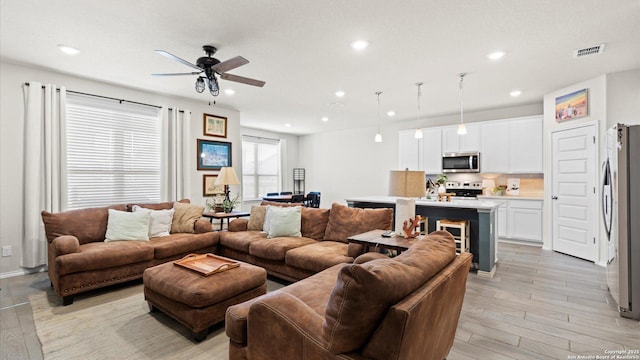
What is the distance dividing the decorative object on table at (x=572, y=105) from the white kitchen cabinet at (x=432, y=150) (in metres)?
2.11

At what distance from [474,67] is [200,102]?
4.53m

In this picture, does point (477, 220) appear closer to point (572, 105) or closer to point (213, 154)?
point (572, 105)

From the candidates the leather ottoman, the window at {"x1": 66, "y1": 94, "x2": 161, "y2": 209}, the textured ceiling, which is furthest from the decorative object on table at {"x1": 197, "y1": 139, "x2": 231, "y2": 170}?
the leather ottoman

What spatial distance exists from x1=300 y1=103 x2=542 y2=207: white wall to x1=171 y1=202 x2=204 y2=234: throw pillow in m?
4.84

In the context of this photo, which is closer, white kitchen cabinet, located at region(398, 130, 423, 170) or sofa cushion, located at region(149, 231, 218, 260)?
sofa cushion, located at region(149, 231, 218, 260)

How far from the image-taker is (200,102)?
549 centimetres

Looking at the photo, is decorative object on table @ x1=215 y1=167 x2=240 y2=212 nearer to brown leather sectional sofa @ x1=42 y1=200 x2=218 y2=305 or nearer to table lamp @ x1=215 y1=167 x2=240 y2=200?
table lamp @ x1=215 y1=167 x2=240 y2=200

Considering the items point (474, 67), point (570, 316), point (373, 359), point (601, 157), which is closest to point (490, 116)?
point (601, 157)

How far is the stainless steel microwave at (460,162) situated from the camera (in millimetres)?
5953

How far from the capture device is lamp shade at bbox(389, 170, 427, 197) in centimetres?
274

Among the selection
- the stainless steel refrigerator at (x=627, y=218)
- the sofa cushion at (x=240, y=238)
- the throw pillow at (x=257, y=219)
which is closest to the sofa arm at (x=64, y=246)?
the sofa cushion at (x=240, y=238)

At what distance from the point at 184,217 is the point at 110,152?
1628mm

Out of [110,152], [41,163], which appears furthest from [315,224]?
[41,163]

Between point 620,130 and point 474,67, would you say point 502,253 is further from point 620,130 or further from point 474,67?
point 474,67
